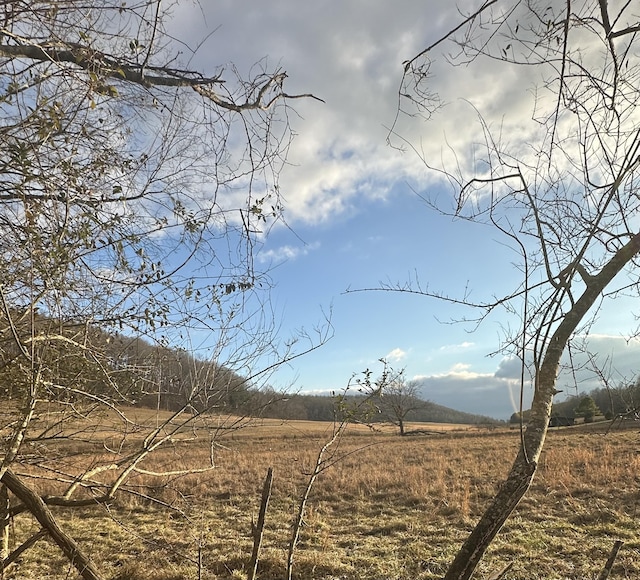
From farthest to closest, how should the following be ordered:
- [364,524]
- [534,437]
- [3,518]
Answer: [364,524], [3,518], [534,437]

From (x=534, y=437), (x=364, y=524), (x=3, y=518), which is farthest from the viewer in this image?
(x=364, y=524)

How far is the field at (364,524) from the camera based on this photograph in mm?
5551

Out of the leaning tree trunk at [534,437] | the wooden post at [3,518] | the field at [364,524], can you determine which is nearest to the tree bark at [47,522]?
the field at [364,524]

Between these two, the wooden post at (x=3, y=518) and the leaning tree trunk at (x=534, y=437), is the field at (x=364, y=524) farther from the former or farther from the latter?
the leaning tree trunk at (x=534, y=437)

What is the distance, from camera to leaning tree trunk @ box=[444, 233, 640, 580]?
1.88 meters

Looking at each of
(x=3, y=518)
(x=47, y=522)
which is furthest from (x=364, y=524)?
(x=47, y=522)

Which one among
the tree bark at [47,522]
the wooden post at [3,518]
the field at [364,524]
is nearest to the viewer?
the tree bark at [47,522]

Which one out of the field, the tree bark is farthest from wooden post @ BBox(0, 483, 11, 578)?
the tree bark

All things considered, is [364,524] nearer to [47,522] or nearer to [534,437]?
[47,522]

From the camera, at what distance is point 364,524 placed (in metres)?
8.23

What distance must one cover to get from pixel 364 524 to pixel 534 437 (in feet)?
23.8

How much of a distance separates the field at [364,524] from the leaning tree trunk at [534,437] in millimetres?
1031

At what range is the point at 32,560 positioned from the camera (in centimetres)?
587

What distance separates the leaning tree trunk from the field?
103 centimetres
